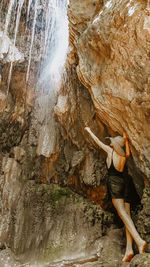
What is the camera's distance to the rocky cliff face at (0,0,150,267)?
383cm

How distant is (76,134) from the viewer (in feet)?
19.7

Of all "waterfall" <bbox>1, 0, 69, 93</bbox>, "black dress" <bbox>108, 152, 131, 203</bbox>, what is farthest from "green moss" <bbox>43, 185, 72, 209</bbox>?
"waterfall" <bbox>1, 0, 69, 93</bbox>

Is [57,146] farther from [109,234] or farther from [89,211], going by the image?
[109,234]

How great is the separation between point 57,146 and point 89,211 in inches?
72.7

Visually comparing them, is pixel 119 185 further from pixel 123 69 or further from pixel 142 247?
pixel 123 69

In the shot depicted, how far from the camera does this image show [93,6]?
4.96 meters

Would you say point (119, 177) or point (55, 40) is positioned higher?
point (55, 40)

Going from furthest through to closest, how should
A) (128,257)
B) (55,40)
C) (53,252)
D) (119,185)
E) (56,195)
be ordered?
(55,40), (56,195), (53,252), (119,185), (128,257)

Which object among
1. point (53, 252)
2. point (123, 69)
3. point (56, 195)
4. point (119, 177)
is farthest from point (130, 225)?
point (56, 195)

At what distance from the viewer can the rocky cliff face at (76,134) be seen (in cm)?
383

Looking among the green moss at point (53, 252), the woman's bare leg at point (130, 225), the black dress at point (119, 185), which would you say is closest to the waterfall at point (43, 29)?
the black dress at point (119, 185)

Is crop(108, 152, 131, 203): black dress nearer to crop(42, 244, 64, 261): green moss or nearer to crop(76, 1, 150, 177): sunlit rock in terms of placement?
crop(76, 1, 150, 177): sunlit rock

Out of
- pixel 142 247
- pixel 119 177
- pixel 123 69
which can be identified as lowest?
pixel 142 247

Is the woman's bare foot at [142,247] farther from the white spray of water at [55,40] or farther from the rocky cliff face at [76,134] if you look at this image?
the white spray of water at [55,40]
